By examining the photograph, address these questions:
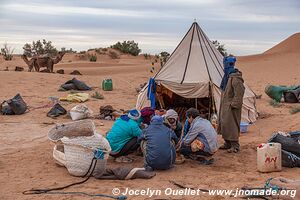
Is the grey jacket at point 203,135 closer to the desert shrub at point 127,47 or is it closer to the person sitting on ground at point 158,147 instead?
the person sitting on ground at point 158,147

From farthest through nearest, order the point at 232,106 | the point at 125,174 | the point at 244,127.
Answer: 1. the point at 244,127
2. the point at 232,106
3. the point at 125,174

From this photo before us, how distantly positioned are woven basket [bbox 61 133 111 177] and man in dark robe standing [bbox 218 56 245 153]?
2473 millimetres

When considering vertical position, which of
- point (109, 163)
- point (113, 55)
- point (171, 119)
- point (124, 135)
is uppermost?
point (113, 55)

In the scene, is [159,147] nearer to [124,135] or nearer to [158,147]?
[158,147]

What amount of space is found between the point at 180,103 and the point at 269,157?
5.57m

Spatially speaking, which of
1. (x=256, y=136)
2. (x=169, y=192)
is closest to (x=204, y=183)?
(x=169, y=192)

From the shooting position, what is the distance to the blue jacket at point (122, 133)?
23.0ft

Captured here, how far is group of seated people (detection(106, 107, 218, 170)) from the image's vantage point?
6.55m

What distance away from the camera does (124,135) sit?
23.1 feet

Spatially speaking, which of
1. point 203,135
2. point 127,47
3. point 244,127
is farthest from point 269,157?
point 127,47

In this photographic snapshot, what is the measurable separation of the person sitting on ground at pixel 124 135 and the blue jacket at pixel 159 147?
365mm

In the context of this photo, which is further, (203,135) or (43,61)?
(43,61)

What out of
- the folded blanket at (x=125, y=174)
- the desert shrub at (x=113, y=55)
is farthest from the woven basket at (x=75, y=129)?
the desert shrub at (x=113, y=55)

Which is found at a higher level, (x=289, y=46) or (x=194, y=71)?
(x=289, y=46)
